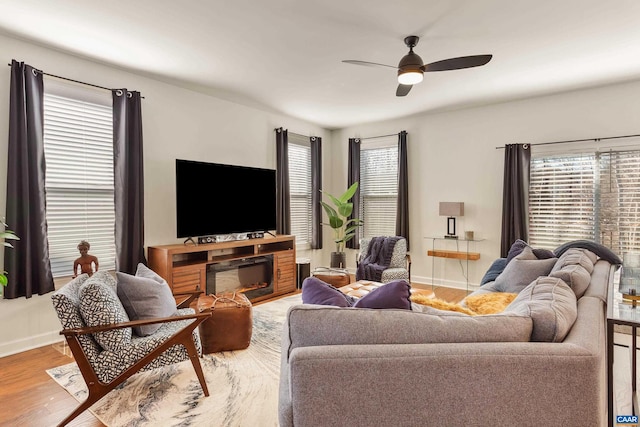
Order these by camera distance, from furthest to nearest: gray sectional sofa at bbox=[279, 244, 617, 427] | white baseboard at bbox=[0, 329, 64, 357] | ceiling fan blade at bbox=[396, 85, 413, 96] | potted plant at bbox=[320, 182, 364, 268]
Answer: potted plant at bbox=[320, 182, 364, 268] < ceiling fan blade at bbox=[396, 85, 413, 96] < white baseboard at bbox=[0, 329, 64, 357] < gray sectional sofa at bbox=[279, 244, 617, 427]

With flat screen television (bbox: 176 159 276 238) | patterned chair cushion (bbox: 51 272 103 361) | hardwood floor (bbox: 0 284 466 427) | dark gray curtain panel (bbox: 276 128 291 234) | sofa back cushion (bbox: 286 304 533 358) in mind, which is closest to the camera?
sofa back cushion (bbox: 286 304 533 358)

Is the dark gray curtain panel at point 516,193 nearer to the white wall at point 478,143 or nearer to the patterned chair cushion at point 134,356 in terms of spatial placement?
the white wall at point 478,143

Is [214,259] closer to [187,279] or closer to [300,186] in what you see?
[187,279]

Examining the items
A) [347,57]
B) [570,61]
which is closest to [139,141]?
[347,57]

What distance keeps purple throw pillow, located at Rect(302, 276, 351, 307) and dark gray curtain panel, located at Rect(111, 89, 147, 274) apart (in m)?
2.71

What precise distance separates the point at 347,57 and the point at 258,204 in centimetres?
231

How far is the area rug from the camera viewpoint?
2.12 metres

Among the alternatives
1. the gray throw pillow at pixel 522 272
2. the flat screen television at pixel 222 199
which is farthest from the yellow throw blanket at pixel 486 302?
the flat screen television at pixel 222 199

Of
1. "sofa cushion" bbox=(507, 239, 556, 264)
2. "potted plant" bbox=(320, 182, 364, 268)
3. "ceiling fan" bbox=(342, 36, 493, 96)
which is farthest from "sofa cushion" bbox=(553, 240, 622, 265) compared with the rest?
"potted plant" bbox=(320, 182, 364, 268)

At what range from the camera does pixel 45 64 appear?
334cm

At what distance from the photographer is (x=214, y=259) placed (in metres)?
4.42

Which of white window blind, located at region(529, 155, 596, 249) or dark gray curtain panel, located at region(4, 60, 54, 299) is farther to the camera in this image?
white window blind, located at region(529, 155, 596, 249)

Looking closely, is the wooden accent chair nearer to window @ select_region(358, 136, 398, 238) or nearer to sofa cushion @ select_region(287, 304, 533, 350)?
sofa cushion @ select_region(287, 304, 533, 350)

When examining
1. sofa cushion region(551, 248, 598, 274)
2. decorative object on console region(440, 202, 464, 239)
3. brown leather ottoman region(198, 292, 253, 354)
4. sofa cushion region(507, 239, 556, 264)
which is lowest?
brown leather ottoman region(198, 292, 253, 354)
